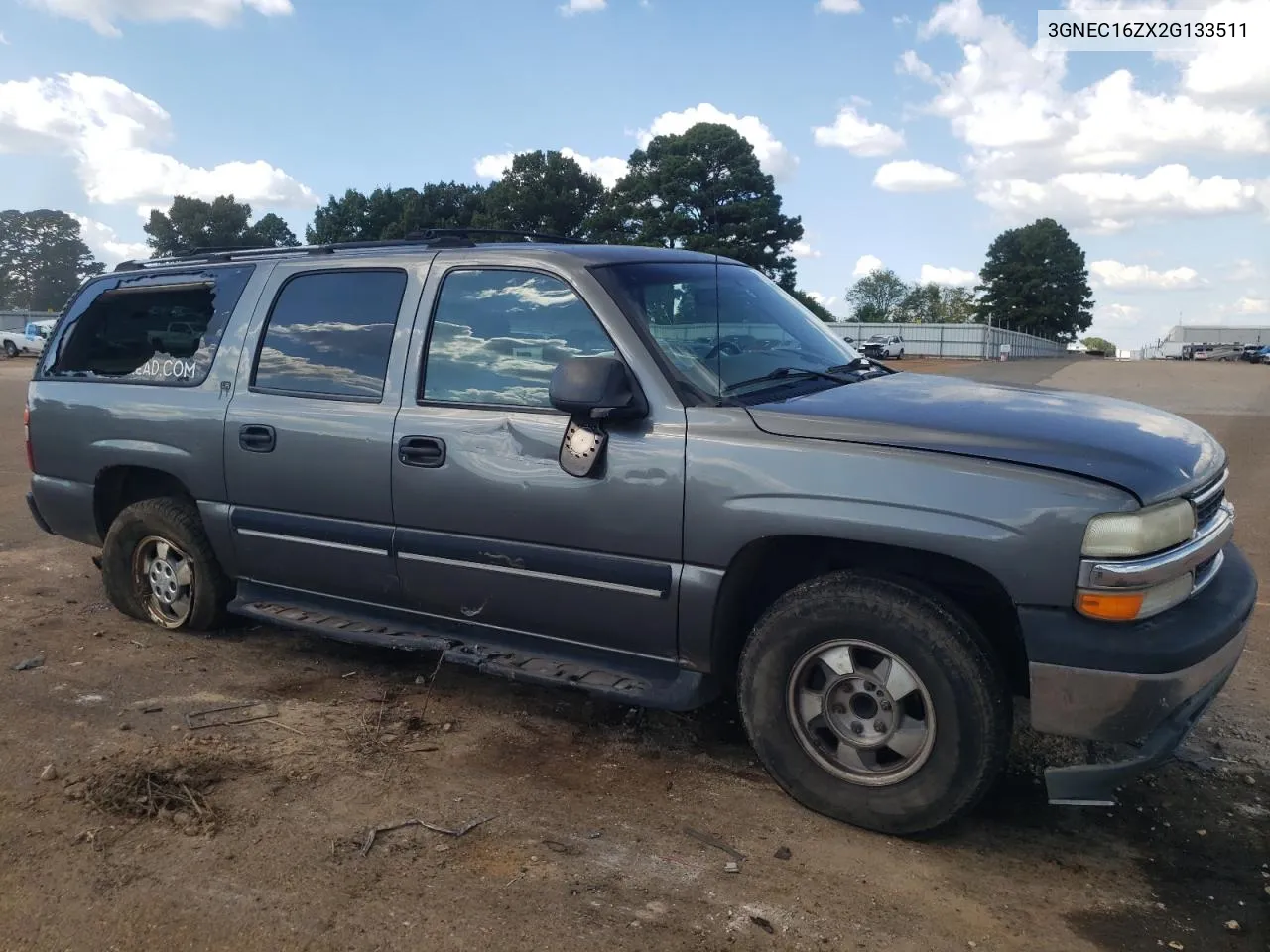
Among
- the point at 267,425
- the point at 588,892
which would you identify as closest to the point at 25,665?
the point at 267,425

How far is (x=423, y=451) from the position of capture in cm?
397

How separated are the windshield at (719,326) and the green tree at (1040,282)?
10101cm

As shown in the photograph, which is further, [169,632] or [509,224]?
[509,224]

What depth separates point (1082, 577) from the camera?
286 cm

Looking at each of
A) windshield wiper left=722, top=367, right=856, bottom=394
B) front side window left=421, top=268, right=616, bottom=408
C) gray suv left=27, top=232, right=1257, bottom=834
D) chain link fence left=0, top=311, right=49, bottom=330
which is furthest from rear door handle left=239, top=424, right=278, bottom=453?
chain link fence left=0, top=311, right=49, bottom=330

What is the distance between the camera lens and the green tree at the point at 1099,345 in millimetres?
132375

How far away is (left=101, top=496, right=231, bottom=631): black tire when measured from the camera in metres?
4.95

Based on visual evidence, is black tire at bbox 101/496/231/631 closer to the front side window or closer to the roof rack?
the roof rack

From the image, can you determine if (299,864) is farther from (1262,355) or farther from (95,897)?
(1262,355)

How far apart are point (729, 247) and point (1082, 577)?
164 feet

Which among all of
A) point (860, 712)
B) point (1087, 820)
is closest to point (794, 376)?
point (860, 712)

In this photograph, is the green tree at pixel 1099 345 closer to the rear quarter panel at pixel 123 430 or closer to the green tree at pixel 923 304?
the green tree at pixel 923 304

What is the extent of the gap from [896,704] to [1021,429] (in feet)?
3.09

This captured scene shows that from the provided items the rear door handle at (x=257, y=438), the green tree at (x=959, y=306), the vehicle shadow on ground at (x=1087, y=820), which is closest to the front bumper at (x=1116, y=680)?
the vehicle shadow on ground at (x=1087, y=820)
